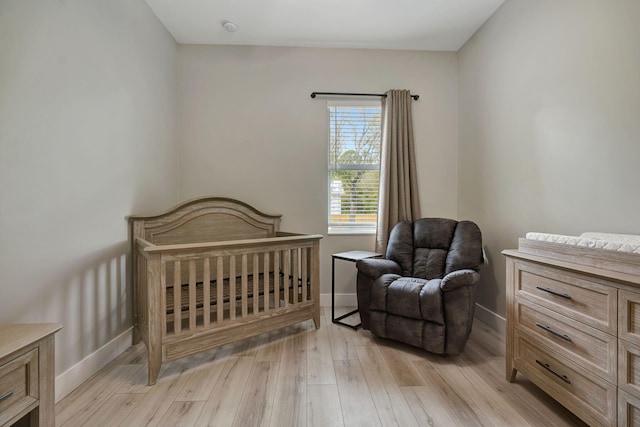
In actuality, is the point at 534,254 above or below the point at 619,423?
above

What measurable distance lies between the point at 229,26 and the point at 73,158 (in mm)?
1851

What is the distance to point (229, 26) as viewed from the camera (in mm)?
2746

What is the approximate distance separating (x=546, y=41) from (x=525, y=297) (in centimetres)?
177

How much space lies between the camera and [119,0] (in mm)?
2123

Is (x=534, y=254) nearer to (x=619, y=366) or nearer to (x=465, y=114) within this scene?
(x=619, y=366)

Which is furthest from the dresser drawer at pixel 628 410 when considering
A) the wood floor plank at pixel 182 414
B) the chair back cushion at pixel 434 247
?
the wood floor plank at pixel 182 414

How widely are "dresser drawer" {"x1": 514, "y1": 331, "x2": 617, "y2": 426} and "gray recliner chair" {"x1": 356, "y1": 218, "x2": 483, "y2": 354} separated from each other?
43 cm

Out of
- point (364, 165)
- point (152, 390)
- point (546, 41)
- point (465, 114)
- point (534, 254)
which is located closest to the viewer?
point (534, 254)

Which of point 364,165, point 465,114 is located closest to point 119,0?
point 364,165

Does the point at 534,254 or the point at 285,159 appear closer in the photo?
the point at 534,254

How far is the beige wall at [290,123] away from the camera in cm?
310

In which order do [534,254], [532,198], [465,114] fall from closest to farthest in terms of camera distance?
[534,254]
[532,198]
[465,114]

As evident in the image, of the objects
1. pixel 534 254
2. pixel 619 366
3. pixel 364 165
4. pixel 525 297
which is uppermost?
pixel 364 165

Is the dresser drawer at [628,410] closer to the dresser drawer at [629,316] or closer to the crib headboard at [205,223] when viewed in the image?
the dresser drawer at [629,316]
